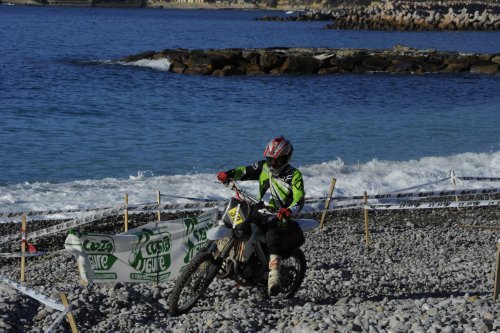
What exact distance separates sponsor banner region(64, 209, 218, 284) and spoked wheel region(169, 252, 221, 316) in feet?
2.78

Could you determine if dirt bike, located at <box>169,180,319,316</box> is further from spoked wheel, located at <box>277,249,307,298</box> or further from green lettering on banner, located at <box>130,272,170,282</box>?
green lettering on banner, located at <box>130,272,170,282</box>

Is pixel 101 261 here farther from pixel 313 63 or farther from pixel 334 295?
pixel 313 63

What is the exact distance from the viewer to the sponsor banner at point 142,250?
9055 mm

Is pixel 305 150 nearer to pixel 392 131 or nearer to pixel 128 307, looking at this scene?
pixel 392 131

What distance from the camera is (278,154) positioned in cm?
922

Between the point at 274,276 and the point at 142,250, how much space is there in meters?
1.50

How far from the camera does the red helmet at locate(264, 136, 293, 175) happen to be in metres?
9.23

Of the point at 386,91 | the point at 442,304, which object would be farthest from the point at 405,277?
the point at 386,91

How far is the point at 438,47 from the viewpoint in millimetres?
80312

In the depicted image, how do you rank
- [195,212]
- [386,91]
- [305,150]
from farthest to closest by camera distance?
[386,91], [305,150], [195,212]

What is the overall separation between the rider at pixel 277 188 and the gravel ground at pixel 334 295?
0.56m

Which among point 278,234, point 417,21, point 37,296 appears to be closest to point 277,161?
point 278,234

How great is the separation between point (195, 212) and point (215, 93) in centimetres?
2476

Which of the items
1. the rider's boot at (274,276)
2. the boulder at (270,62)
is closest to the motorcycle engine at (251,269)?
the rider's boot at (274,276)
